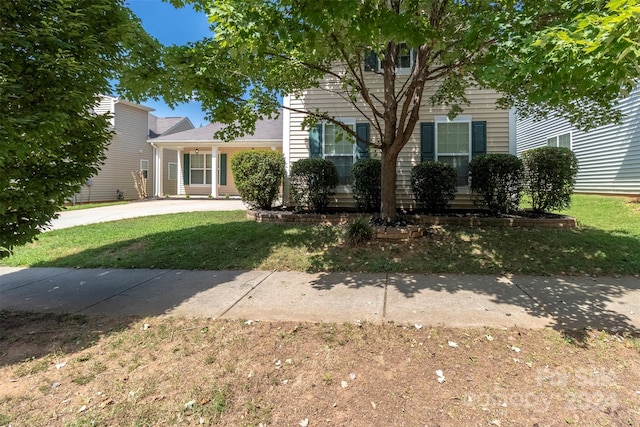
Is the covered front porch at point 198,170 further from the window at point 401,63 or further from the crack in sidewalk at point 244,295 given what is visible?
the crack in sidewalk at point 244,295

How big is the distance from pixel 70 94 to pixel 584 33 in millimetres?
4473

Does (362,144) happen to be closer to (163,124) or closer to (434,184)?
(434,184)

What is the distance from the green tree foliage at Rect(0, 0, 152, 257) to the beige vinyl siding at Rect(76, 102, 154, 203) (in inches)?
646

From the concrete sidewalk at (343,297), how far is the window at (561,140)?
515 inches

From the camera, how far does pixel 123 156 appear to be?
773 inches

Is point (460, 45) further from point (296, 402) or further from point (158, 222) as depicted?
point (158, 222)

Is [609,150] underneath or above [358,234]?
above

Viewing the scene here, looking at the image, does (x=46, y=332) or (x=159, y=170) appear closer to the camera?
(x=46, y=332)

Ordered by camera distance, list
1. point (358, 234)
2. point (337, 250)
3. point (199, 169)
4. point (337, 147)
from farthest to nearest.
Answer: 1. point (199, 169)
2. point (337, 147)
3. point (358, 234)
4. point (337, 250)

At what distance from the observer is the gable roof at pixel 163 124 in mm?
22875

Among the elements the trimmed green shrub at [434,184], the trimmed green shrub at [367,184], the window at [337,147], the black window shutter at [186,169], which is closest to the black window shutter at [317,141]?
the window at [337,147]

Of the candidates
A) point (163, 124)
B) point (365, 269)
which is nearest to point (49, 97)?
point (365, 269)

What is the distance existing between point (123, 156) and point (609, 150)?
22.7 m

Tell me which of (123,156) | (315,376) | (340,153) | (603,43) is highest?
(123,156)
